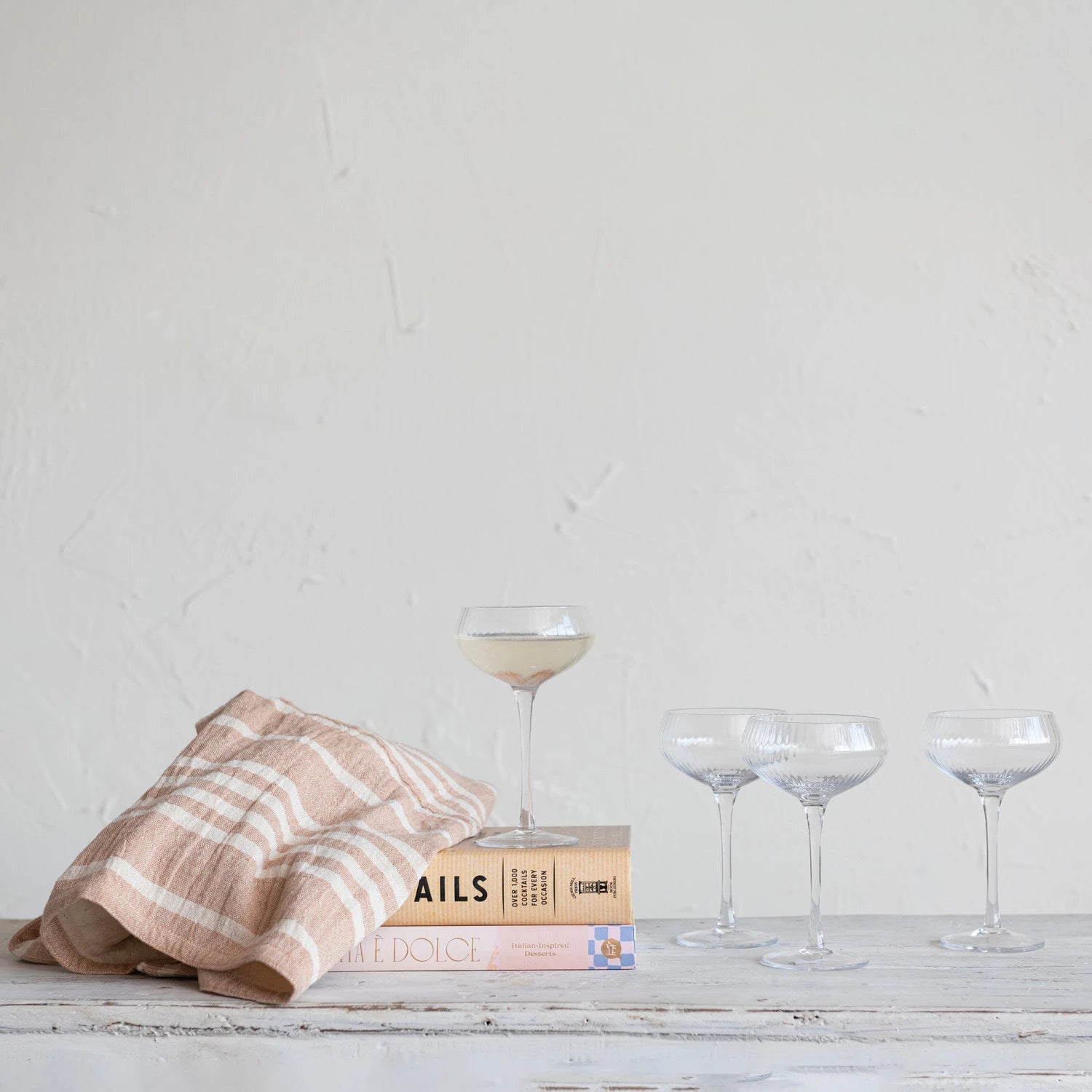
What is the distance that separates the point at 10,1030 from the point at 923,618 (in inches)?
48.2

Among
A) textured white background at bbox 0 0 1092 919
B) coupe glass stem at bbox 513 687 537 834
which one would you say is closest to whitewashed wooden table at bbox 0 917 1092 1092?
coupe glass stem at bbox 513 687 537 834

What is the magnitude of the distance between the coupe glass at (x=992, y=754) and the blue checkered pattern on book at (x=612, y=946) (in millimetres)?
214

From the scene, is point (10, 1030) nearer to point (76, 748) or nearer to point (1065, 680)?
point (76, 748)

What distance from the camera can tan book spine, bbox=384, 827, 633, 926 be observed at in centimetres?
77

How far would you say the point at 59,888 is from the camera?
29.7 inches

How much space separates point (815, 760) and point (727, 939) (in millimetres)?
168

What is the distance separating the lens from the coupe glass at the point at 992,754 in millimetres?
786

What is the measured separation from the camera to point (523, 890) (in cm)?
77

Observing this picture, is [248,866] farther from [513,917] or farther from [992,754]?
[992,754]

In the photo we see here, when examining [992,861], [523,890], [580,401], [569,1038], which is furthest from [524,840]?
[580,401]

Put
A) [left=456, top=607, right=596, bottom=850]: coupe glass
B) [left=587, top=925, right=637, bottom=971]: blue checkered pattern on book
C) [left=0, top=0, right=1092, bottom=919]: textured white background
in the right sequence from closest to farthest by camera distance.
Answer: [left=587, top=925, right=637, bottom=971]: blue checkered pattern on book < [left=456, top=607, right=596, bottom=850]: coupe glass < [left=0, top=0, right=1092, bottom=919]: textured white background

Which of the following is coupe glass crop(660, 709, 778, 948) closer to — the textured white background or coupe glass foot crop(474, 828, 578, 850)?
coupe glass foot crop(474, 828, 578, 850)

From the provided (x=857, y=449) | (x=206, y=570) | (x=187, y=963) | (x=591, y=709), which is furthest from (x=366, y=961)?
(x=857, y=449)

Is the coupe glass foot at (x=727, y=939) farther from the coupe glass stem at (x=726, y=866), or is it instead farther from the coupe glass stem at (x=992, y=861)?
the coupe glass stem at (x=992, y=861)
